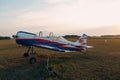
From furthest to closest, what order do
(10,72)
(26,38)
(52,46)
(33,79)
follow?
1. (52,46)
2. (26,38)
3. (10,72)
4. (33,79)

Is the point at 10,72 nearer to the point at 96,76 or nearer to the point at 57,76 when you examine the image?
the point at 57,76

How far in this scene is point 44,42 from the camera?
2086 cm

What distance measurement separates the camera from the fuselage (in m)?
19.9

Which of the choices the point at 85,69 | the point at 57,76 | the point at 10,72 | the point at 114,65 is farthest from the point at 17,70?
the point at 114,65

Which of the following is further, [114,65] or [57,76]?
[114,65]

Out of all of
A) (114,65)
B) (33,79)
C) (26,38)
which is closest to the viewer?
(33,79)

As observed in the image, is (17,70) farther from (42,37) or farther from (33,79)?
(42,37)

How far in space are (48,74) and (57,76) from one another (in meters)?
0.59

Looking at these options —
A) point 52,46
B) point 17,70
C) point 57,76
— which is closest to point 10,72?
point 17,70

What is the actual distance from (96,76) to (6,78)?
217 inches

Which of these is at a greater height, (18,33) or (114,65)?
(18,33)

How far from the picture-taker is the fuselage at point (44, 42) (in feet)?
65.4

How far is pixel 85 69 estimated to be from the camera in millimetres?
15836

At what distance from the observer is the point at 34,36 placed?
20406 mm
